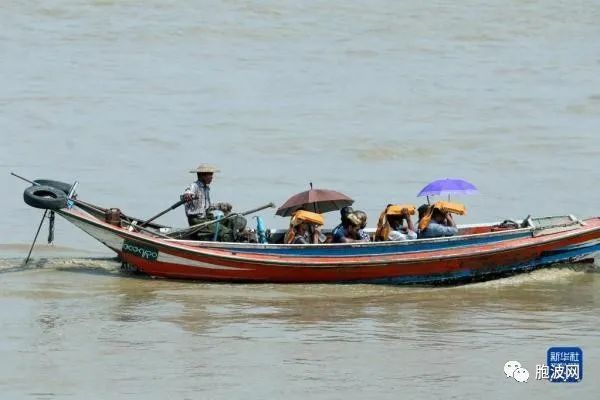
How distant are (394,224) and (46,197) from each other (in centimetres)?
375

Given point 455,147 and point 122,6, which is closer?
point 455,147

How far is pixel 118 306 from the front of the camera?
524 inches

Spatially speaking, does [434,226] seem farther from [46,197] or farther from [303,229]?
[46,197]

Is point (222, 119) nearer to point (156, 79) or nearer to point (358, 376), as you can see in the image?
point (156, 79)

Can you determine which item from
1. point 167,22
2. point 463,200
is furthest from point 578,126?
point 167,22

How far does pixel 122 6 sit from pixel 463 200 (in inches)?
649

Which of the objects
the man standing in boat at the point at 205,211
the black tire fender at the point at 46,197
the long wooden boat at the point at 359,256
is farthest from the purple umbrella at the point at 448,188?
the black tire fender at the point at 46,197

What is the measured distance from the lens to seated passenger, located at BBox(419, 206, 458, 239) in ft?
46.8

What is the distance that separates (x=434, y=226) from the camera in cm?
1427
